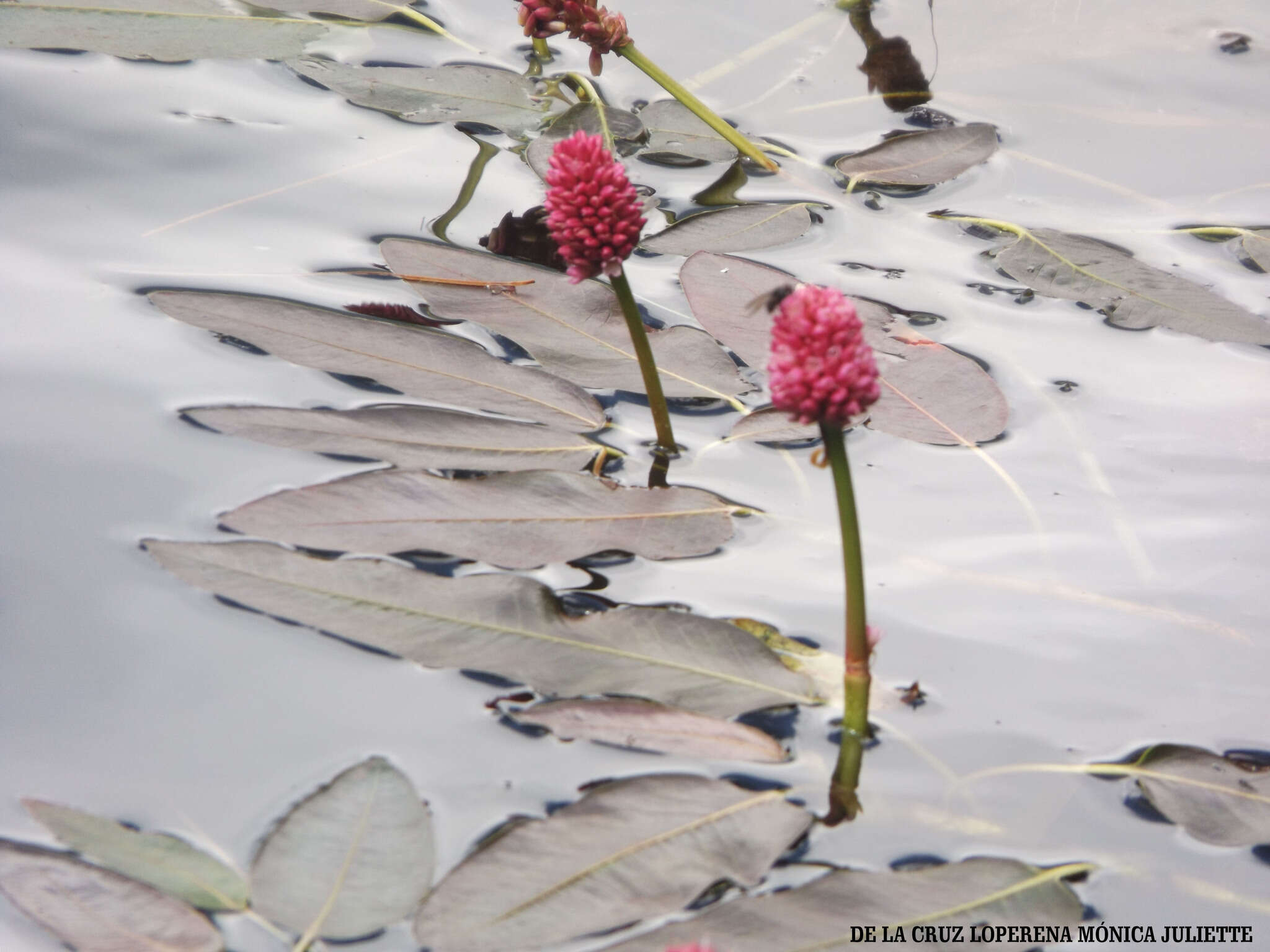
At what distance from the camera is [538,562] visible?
90cm

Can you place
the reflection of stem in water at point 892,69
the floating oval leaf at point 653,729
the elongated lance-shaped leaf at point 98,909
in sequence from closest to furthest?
the elongated lance-shaped leaf at point 98,909 < the floating oval leaf at point 653,729 < the reflection of stem in water at point 892,69

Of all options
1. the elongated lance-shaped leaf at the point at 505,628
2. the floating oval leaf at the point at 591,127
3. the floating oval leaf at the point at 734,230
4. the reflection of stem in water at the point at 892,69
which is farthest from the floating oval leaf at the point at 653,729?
the reflection of stem in water at the point at 892,69

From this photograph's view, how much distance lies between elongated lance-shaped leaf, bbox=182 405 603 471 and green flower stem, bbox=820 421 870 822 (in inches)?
12.4

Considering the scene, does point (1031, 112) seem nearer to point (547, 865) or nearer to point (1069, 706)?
point (1069, 706)

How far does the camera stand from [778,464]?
106 cm

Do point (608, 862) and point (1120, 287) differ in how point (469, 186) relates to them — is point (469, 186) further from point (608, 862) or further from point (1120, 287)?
point (608, 862)

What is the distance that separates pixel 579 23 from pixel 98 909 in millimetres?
1160

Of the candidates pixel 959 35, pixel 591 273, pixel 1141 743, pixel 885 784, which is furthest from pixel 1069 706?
pixel 959 35

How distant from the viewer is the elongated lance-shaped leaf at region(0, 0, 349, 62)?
1491 millimetres

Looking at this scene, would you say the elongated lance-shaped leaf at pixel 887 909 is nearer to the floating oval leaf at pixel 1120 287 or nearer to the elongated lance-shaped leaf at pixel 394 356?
the elongated lance-shaped leaf at pixel 394 356

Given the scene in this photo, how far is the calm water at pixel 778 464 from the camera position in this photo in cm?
79

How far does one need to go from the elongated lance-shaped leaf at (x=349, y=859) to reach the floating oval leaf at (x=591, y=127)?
34.6 inches

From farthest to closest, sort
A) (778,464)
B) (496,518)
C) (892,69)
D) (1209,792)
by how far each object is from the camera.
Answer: (892,69) < (778,464) < (496,518) < (1209,792)

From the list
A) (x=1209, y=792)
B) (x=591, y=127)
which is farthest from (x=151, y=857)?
(x=591, y=127)
